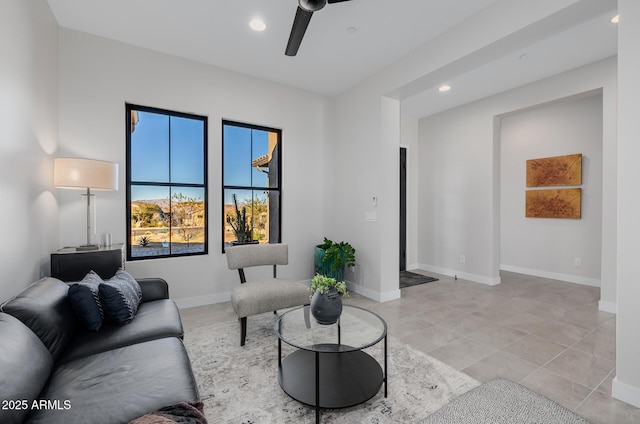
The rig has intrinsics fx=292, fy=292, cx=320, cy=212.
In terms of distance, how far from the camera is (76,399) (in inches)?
46.8

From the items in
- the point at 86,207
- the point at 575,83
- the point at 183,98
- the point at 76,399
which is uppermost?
the point at 575,83

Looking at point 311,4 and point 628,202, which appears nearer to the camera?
point 628,202

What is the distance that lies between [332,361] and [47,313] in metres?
1.71

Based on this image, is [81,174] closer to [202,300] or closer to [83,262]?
[83,262]

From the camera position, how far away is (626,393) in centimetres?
180

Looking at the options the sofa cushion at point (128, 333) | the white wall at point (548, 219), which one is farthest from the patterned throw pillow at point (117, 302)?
the white wall at point (548, 219)

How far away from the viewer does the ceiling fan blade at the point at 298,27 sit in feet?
6.96

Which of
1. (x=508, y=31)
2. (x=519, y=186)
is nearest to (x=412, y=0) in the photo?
(x=508, y=31)

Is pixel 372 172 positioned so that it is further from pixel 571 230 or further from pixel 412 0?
pixel 571 230

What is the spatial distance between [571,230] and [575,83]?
2245mm

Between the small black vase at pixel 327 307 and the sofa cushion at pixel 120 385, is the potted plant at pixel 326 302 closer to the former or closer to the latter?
the small black vase at pixel 327 307

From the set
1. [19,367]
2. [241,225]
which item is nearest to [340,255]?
[241,225]

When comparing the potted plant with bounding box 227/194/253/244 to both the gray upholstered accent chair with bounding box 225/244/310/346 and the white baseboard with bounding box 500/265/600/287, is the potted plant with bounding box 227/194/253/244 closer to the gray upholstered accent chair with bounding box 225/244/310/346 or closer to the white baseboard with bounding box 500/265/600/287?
the gray upholstered accent chair with bounding box 225/244/310/346

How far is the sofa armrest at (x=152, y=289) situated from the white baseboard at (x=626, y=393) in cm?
323
